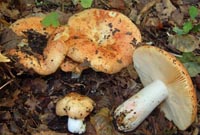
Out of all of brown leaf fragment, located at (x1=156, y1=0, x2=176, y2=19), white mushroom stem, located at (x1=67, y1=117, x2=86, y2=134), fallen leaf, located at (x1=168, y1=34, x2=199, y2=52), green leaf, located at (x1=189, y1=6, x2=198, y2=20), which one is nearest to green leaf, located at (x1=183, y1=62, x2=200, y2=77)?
fallen leaf, located at (x1=168, y1=34, x2=199, y2=52)

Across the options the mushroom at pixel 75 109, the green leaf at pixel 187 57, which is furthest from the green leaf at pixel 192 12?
the mushroom at pixel 75 109

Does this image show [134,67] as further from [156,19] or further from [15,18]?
[15,18]

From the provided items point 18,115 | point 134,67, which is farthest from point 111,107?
point 18,115

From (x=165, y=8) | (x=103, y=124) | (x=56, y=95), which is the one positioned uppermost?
(x=165, y=8)

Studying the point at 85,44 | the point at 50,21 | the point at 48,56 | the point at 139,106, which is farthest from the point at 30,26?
the point at 139,106

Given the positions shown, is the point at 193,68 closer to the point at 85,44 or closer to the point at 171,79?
the point at 171,79

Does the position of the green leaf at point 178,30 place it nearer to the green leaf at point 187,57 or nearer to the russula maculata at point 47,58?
the green leaf at point 187,57
